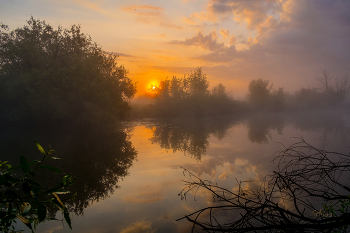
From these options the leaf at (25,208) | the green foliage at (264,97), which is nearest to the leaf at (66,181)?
the leaf at (25,208)

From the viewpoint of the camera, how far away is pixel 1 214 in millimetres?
1445

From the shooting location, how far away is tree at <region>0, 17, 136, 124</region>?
2288cm

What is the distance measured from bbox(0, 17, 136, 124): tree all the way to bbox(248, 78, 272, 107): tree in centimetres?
4563

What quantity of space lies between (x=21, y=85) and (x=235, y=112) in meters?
41.9

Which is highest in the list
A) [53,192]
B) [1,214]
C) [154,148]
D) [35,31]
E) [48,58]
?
[35,31]

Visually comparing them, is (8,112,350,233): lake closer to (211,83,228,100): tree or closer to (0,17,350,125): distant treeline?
(0,17,350,125): distant treeline

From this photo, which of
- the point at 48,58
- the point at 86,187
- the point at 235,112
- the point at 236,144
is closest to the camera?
the point at 86,187

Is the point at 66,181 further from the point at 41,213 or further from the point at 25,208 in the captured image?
the point at 25,208

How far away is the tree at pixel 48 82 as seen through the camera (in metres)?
22.9

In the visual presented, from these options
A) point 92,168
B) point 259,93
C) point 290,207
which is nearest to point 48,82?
point 92,168

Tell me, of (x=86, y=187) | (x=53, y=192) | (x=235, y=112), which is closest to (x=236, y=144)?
(x=86, y=187)

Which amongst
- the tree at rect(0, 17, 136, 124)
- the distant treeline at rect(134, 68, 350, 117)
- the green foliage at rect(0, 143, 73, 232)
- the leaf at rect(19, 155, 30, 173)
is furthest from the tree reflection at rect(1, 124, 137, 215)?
the distant treeline at rect(134, 68, 350, 117)

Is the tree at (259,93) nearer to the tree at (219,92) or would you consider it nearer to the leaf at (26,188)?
the tree at (219,92)

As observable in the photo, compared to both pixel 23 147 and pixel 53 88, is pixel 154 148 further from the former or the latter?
pixel 53 88
